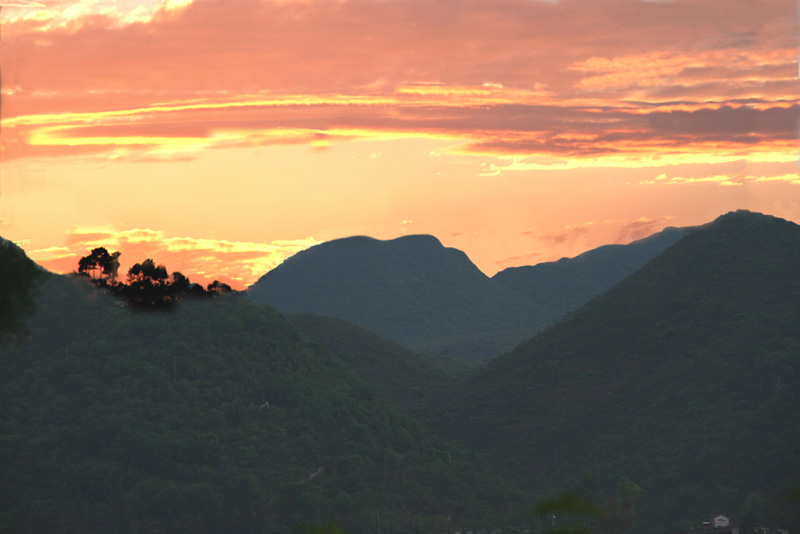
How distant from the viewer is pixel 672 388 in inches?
6063

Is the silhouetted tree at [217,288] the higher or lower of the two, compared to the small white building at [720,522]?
higher

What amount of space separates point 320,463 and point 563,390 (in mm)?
64506

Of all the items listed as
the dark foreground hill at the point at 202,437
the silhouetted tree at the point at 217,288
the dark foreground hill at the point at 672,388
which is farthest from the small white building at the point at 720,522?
the silhouetted tree at the point at 217,288

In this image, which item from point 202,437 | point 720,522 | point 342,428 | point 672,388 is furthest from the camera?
point 672,388

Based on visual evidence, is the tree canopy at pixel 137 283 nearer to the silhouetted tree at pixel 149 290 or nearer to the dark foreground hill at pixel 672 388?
the silhouetted tree at pixel 149 290

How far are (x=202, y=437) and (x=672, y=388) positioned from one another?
80.2 meters

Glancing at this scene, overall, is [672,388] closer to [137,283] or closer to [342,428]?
[342,428]

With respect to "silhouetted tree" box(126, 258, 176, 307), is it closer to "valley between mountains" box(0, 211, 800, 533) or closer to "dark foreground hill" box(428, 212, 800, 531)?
"valley between mountains" box(0, 211, 800, 533)

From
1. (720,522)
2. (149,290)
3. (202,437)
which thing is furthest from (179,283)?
(720,522)

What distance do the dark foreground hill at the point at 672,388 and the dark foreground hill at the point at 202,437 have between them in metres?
20.4

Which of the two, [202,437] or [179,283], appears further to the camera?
[179,283]

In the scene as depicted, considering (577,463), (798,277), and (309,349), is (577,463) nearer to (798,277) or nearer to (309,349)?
(309,349)

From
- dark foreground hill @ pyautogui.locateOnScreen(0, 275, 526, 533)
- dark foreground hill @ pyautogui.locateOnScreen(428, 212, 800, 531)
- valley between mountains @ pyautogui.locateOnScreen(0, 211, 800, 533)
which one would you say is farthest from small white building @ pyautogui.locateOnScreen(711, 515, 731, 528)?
dark foreground hill @ pyautogui.locateOnScreen(0, 275, 526, 533)

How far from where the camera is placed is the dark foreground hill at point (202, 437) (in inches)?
4067
